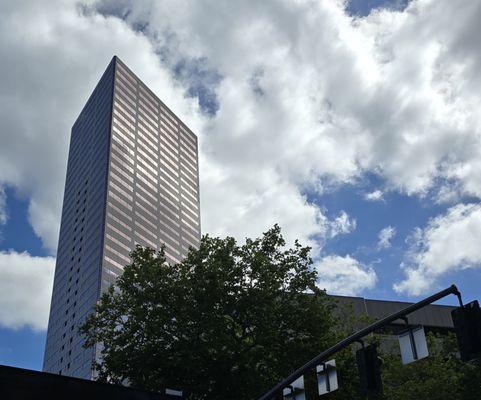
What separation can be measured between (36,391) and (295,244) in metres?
19.2

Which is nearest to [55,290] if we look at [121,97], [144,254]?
Answer: [121,97]

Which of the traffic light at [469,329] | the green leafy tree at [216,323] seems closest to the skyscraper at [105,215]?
the green leafy tree at [216,323]

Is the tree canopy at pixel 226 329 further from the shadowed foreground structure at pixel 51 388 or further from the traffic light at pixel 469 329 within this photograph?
the traffic light at pixel 469 329

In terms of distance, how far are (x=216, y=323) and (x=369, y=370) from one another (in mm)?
18028

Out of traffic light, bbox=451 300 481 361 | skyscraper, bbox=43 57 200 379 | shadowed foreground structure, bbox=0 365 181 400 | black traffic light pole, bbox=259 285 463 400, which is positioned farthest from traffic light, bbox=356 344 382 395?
skyscraper, bbox=43 57 200 379

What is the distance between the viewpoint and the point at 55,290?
586 feet

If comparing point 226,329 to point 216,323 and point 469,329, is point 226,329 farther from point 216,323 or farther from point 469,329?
point 469,329

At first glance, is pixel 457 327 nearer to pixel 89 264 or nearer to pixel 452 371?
pixel 452 371

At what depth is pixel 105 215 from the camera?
158 metres

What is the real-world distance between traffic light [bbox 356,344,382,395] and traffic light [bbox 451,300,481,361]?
172 cm

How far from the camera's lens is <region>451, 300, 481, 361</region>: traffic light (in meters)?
9.02

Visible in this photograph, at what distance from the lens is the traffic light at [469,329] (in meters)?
9.02

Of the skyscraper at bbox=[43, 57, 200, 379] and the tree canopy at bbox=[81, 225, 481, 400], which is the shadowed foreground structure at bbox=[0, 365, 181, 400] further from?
the skyscraper at bbox=[43, 57, 200, 379]

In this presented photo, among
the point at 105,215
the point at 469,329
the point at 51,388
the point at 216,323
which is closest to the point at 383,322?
the point at 469,329
